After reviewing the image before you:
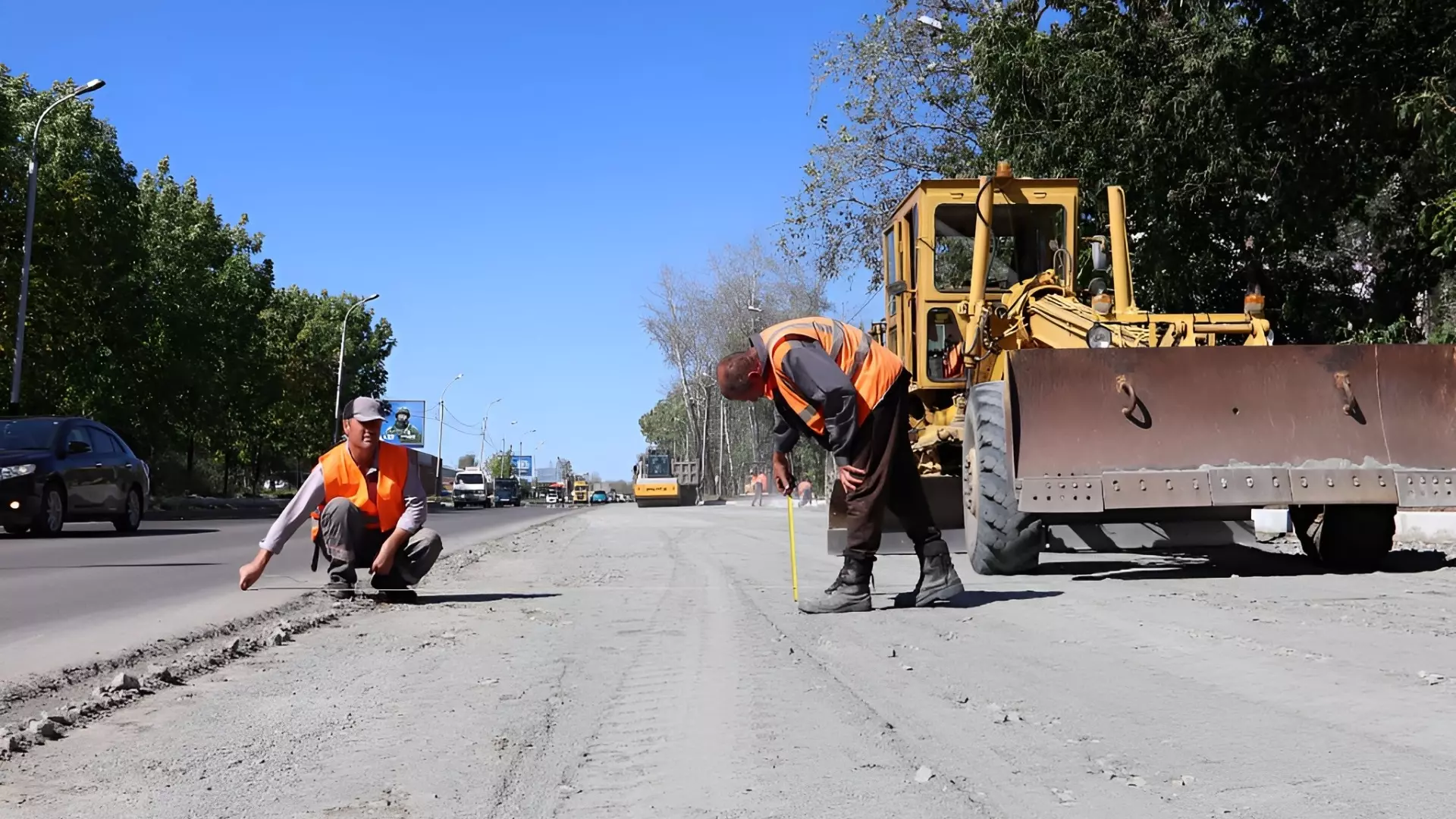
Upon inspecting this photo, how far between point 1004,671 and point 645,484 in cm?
6256

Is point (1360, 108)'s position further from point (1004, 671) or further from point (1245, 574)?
point (1004, 671)

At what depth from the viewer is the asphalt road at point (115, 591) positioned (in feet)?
23.5

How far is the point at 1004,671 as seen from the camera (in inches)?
215

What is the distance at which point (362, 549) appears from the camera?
28.5ft

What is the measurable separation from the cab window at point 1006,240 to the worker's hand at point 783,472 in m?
4.42

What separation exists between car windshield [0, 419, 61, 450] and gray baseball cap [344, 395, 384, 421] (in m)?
12.0

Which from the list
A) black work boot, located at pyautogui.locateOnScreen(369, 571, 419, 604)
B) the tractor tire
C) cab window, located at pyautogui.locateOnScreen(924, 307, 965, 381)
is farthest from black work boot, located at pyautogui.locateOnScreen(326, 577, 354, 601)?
the tractor tire

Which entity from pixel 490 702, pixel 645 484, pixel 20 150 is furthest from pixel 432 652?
pixel 645 484

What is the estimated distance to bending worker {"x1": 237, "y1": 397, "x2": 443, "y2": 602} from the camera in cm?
823

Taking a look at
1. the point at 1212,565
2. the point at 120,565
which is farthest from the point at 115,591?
the point at 1212,565

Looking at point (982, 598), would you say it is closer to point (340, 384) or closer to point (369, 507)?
point (369, 507)

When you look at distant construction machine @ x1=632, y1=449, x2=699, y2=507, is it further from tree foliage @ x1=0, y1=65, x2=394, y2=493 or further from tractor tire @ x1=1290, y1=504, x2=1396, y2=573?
tractor tire @ x1=1290, y1=504, x2=1396, y2=573

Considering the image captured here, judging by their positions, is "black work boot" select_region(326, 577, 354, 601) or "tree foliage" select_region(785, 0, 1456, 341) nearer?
"black work boot" select_region(326, 577, 354, 601)

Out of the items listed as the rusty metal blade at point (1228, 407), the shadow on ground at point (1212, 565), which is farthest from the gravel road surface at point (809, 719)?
the shadow on ground at point (1212, 565)
